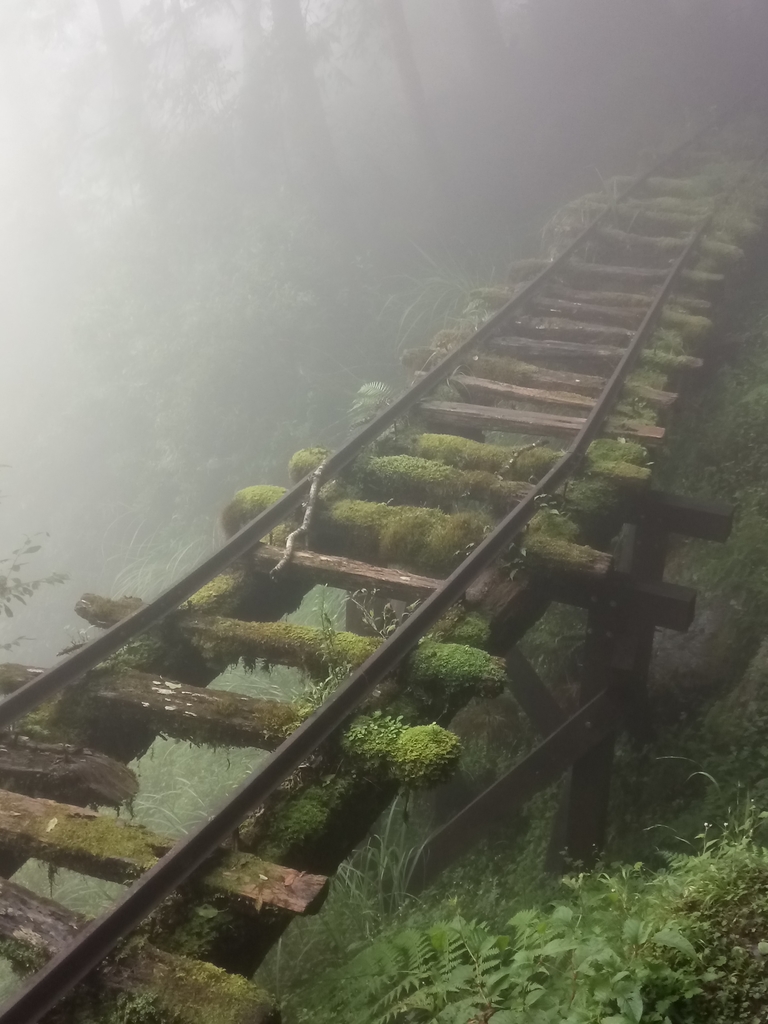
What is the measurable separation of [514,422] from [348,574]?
205cm

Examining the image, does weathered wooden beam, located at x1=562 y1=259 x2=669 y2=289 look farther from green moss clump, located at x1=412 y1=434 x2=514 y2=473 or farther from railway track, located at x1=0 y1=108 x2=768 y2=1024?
green moss clump, located at x1=412 y1=434 x2=514 y2=473

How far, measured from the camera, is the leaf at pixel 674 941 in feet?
Result: 6.34

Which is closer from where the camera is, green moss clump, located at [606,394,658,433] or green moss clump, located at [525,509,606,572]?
green moss clump, located at [525,509,606,572]

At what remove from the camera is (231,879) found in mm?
2189

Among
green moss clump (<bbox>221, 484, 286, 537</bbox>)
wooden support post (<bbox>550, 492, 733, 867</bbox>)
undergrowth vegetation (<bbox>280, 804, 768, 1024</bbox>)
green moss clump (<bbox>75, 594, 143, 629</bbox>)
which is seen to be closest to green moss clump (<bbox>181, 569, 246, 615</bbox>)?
green moss clump (<bbox>75, 594, 143, 629</bbox>)

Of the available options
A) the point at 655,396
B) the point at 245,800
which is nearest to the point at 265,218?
the point at 655,396

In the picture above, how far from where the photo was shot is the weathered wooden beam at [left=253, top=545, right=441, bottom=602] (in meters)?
3.54

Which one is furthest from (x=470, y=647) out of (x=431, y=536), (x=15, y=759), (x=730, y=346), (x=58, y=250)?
(x=58, y=250)

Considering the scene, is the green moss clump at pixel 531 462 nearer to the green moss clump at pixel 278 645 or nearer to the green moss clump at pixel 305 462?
the green moss clump at pixel 305 462

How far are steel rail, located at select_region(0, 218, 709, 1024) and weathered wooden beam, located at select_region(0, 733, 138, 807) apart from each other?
22.6 inches

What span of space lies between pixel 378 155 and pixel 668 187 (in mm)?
7220

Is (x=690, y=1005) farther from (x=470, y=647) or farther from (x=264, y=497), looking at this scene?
(x=264, y=497)

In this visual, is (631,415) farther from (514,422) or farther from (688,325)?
(688,325)

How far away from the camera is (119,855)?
2273 mm
